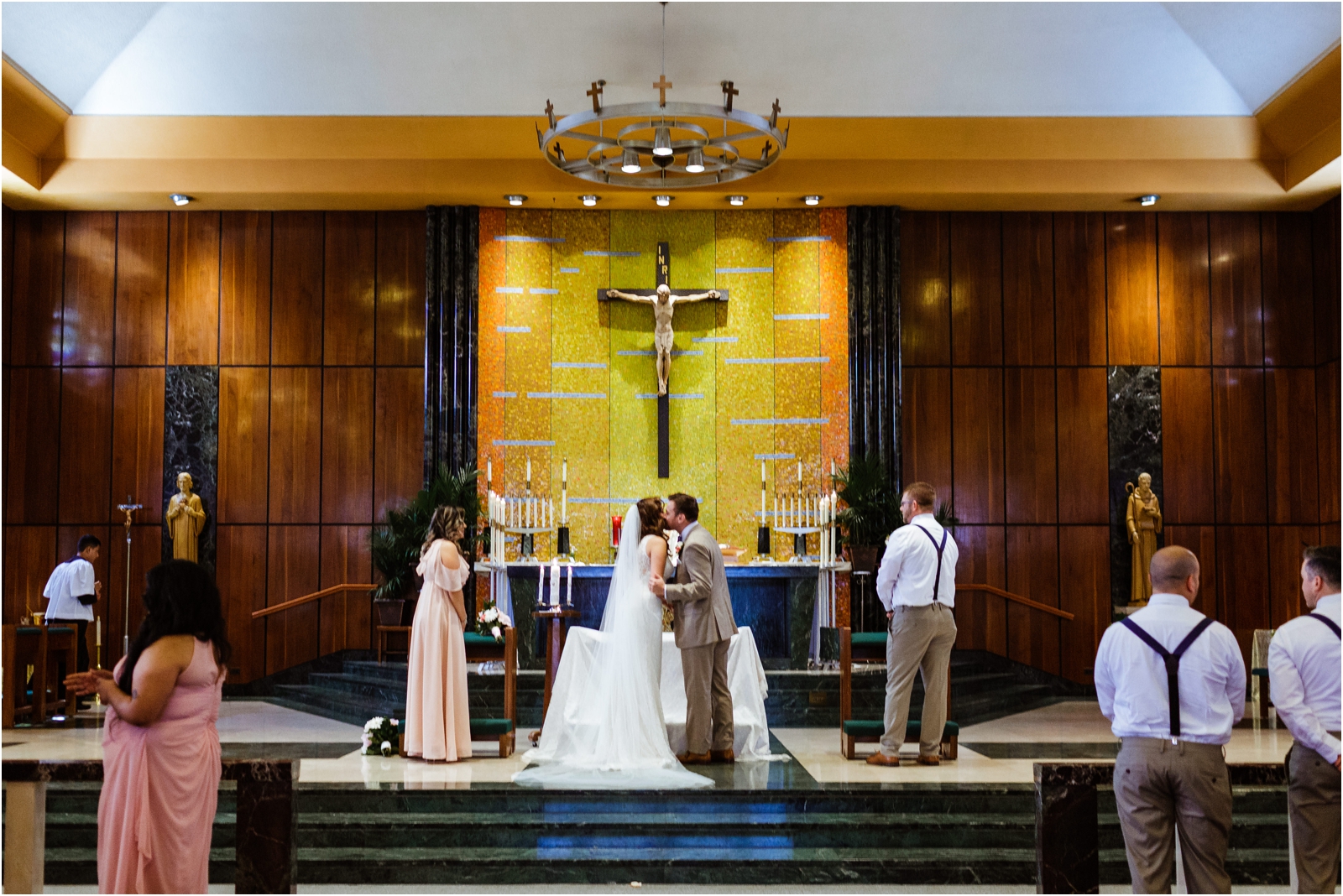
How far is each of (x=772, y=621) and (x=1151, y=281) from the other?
5.34m

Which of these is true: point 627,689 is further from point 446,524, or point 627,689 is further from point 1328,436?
point 1328,436

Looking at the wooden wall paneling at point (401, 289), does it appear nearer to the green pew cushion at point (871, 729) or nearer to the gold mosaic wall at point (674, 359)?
the gold mosaic wall at point (674, 359)

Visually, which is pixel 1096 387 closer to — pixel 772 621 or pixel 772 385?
pixel 772 385

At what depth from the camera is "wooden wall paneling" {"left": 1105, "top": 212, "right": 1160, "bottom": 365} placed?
1259cm

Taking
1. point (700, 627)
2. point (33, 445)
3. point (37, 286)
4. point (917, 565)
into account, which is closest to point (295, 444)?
point (33, 445)

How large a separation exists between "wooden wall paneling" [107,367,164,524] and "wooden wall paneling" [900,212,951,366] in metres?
7.68

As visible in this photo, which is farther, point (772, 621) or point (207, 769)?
point (772, 621)

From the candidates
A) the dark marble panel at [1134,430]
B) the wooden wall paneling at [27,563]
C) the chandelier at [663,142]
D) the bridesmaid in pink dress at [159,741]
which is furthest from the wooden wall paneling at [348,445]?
the bridesmaid in pink dress at [159,741]

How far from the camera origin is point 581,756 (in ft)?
23.7

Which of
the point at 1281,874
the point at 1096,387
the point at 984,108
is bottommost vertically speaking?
the point at 1281,874

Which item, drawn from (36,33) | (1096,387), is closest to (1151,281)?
(1096,387)

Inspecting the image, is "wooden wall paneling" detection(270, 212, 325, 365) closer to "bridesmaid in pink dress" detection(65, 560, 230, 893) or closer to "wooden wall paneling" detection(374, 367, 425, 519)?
"wooden wall paneling" detection(374, 367, 425, 519)

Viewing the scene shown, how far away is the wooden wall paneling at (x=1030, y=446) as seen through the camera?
1252cm

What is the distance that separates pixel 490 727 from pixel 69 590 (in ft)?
14.7
